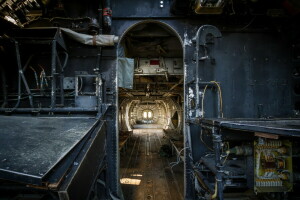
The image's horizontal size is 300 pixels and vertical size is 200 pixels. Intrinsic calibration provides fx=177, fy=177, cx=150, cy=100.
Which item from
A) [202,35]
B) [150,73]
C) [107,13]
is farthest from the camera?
[150,73]

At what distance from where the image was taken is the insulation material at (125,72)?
17.5 ft

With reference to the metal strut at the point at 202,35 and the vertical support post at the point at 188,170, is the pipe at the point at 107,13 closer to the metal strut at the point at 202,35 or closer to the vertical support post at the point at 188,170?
the metal strut at the point at 202,35

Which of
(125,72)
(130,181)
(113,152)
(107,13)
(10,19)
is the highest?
(107,13)

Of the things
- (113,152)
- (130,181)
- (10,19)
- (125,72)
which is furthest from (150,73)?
(10,19)

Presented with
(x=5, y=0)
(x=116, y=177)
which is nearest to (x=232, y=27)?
(x=116, y=177)

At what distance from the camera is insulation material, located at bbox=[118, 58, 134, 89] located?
5.34 meters

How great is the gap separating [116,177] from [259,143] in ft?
12.3

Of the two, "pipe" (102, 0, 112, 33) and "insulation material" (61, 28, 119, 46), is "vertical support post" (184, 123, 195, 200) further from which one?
"pipe" (102, 0, 112, 33)

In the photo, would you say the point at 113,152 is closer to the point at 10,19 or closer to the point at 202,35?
the point at 202,35

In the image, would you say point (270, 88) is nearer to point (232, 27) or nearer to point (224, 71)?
point (224, 71)

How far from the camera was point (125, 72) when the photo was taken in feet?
18.0

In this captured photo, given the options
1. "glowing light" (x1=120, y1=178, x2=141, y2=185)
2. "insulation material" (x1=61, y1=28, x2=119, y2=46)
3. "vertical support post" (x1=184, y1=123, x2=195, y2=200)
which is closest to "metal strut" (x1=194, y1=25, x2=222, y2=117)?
"vertical support post" (x1=184, y1=123, x2=195, y2=200)

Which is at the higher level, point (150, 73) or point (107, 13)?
point (107, 13)

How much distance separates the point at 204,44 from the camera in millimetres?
4883
